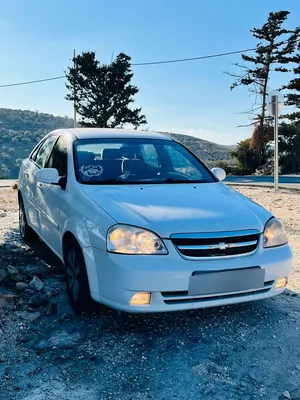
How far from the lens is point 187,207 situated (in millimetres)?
3041

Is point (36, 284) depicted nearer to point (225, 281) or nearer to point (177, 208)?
point (177, 208)

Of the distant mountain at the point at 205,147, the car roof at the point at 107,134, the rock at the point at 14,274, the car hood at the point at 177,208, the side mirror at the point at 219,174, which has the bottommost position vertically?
the rock at the point at 14,274

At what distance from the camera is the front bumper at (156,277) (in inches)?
104

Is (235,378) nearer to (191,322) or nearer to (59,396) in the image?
(191,322)

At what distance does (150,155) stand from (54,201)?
1.13 m

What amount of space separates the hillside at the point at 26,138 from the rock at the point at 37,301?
20.9 meters

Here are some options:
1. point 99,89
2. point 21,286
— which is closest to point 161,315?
point 21,286

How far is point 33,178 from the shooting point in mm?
4770

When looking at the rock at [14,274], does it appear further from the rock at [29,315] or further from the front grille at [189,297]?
the front grille at [189,297]

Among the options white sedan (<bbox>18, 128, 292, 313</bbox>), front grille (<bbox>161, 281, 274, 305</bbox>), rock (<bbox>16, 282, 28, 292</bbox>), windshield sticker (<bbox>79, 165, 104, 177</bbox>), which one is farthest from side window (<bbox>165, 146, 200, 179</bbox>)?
rock (<bbox>16, 282, 28, 292</bbox>)

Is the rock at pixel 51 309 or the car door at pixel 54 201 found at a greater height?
the car door at pixel 54 201

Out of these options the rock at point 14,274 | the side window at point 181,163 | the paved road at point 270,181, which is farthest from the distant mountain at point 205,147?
the rock at point 14,274

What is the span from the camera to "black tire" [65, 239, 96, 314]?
3045 millimetres

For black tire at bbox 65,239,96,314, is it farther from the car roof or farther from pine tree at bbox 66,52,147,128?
pine tree at bbox 66,52,147,128
